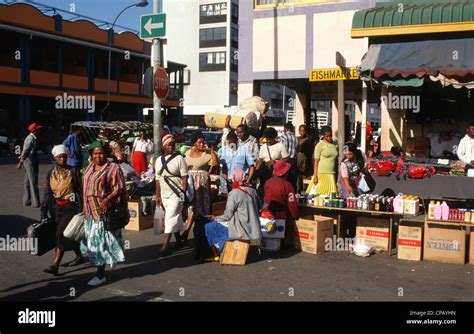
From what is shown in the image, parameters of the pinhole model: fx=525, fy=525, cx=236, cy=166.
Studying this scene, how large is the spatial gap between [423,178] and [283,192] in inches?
117

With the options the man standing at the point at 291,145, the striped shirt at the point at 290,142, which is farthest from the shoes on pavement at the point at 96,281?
the striped shirt at the point at 290,142

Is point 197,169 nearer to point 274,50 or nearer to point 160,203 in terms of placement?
point 160,203

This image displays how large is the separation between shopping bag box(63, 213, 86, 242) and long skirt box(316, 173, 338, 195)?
508cm

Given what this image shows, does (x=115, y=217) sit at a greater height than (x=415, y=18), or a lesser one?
lesser

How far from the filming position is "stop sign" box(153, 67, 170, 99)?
33.6 ft

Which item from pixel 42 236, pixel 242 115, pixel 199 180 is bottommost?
pixel 42 236

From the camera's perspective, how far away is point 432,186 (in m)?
9.85

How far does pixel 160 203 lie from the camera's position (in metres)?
8.60

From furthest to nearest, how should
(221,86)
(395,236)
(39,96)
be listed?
1. (221,86)
2. (39,96)
3. (395,236)

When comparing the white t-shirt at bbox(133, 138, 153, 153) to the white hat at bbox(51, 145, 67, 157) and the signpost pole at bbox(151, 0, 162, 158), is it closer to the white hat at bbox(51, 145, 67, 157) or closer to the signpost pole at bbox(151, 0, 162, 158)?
the signpost pole at bbox(151, 0, 162, 158)

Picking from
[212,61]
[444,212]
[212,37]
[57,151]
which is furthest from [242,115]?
[212,37]

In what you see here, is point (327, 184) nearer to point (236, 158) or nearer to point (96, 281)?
point (236, 158)
